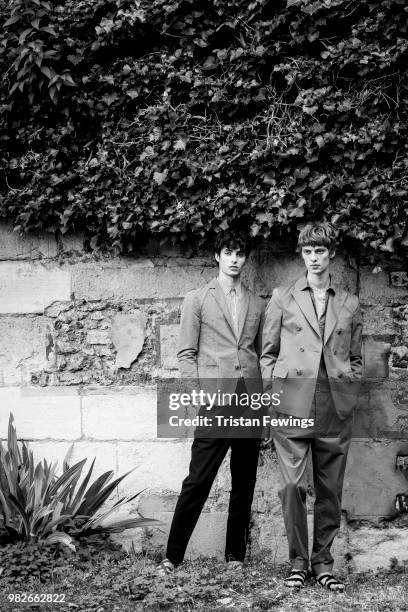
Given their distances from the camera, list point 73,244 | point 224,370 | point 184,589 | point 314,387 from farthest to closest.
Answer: point 73,244 < point 224,370 < point 314,387 < point 184,589

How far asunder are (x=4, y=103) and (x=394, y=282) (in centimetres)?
318

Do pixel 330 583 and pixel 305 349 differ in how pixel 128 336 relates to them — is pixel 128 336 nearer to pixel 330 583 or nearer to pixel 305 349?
pixel 305 349

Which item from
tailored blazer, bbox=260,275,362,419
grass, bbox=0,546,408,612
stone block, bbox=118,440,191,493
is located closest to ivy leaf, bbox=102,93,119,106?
tailored blazer, bbox=260,275,362,419

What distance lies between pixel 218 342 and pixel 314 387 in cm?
70

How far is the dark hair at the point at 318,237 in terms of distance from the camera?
4703 mm

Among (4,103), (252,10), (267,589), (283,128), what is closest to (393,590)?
(267,589)

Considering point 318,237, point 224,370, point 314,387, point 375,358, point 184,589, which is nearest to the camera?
point 184,589

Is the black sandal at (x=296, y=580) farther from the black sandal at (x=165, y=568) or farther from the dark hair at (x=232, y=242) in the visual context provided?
the dark hair at (x=232, y=242)

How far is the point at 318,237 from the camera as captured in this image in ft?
15.4

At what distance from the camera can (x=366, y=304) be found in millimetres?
5371

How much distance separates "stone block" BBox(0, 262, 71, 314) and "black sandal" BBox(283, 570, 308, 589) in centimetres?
253

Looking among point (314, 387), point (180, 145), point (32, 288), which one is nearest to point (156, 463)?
point (314, 387)

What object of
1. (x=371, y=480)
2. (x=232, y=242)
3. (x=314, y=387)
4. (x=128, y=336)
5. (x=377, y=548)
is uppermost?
(x=232, y=242)

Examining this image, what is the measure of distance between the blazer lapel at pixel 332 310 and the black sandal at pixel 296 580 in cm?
140
